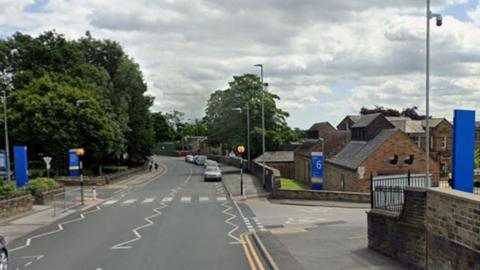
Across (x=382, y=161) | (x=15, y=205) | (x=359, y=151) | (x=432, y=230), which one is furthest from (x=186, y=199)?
(x=432, y=230)

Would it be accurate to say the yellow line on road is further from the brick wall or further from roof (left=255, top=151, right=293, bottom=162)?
roof (left=255, top=151, right=293, bottom=162)

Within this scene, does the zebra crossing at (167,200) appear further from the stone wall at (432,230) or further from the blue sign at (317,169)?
the stone wall at (432,230)

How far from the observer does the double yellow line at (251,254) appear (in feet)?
45.6

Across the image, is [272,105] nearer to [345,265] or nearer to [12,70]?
[12,70]

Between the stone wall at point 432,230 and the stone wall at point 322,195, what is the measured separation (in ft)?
53.8

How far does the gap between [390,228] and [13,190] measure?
22.1 meters

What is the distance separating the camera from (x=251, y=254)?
51.4 feet

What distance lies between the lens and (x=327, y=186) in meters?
45.1

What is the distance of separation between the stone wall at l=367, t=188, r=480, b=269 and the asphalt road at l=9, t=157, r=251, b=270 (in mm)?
4031

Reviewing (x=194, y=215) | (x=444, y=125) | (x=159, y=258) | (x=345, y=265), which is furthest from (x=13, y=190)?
(x=444, y=125)

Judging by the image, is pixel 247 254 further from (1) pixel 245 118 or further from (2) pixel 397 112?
(2) pixel 397 112

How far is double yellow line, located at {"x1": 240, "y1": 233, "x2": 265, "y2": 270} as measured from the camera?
13898 millimetres

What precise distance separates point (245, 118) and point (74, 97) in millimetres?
22577

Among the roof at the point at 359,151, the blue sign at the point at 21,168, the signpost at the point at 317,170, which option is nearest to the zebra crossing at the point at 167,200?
the signpost at the point at 317,170
